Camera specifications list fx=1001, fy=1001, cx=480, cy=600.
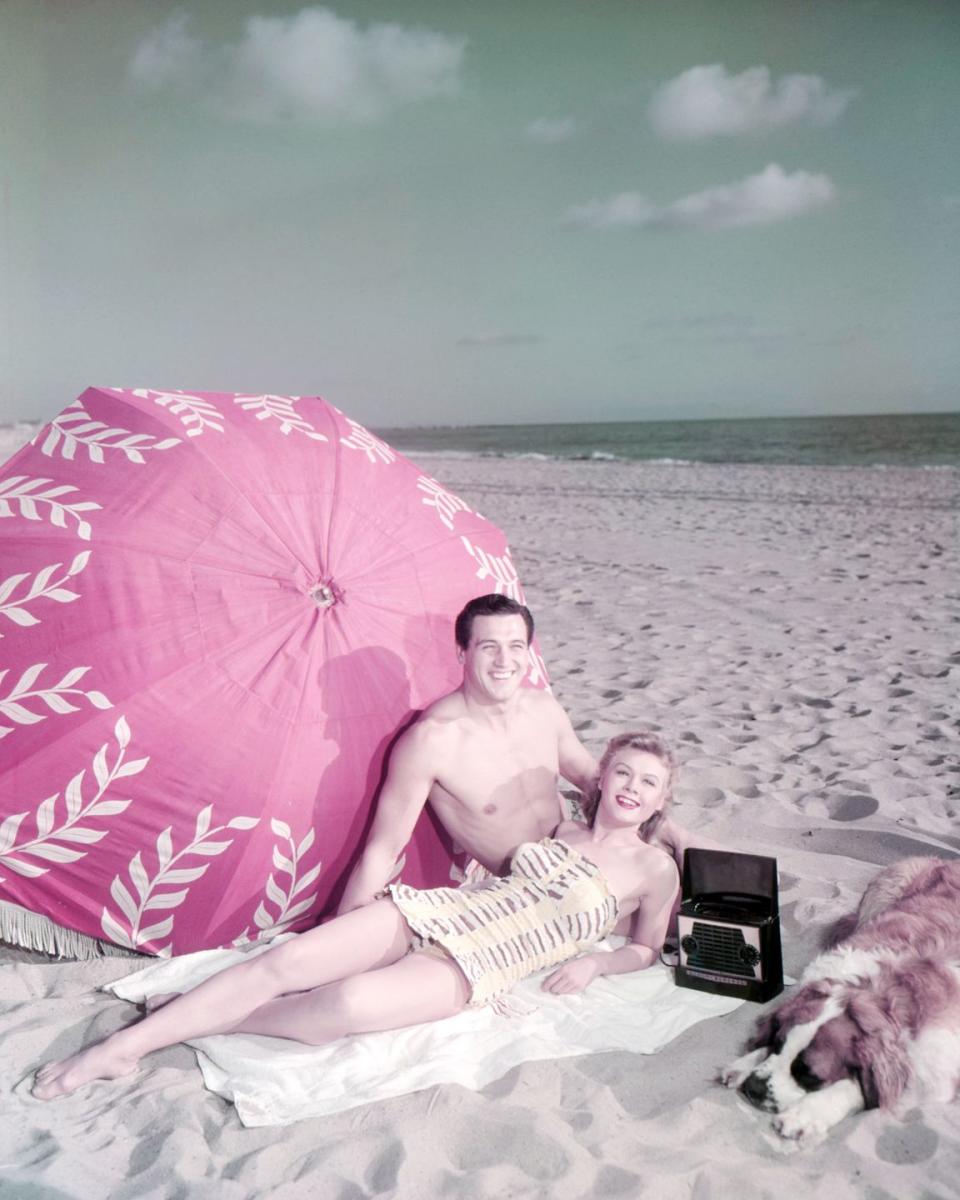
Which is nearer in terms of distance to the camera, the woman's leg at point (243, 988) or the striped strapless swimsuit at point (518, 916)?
the woman's leg at point (243, 988)

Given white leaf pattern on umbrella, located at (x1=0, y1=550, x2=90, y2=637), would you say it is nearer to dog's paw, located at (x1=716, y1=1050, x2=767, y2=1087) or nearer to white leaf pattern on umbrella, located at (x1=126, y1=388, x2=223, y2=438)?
white leaf pattern on umbrella, located at (x1=126, y1=388, x2=223, y2=438)

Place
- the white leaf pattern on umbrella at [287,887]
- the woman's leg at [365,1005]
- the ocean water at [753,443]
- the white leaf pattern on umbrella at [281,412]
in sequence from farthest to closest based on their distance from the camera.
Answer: the ocean water at [753,443]
the white leaf pattern on umbrella at [281,412]
the white leaf pattern on umbrella at [287,887]
the woman's leg at [365,1005]

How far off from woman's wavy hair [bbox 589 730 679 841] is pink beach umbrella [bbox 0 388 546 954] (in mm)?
496

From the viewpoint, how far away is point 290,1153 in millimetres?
2029

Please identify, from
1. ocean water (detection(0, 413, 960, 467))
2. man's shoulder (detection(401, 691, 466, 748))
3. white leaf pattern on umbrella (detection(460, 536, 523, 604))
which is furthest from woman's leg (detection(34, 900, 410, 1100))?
ocean water (detection(0, 413, 960, 467))

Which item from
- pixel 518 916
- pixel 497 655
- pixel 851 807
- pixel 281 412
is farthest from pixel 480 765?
pixel 851 807

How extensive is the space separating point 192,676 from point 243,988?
757 millimetres

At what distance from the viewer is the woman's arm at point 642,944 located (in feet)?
8.46

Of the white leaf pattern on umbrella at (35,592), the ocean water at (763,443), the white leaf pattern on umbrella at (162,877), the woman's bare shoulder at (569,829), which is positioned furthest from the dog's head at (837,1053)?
the ocean water at (763,443)

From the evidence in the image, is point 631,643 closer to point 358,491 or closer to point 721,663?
point 721,663

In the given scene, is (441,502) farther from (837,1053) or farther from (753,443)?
(753,443)

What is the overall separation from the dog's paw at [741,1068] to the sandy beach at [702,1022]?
0.05m

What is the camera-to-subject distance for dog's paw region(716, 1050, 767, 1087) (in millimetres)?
2133

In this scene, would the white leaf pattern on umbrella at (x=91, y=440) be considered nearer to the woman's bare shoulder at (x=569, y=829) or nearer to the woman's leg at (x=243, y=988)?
the woman's leg at (x=243, y=988)
